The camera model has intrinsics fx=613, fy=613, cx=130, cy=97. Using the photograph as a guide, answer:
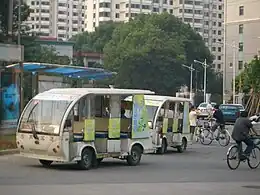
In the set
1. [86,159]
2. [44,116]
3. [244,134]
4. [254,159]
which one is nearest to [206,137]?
[254,159]

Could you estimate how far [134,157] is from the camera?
18.1 metres

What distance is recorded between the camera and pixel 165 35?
87.5m

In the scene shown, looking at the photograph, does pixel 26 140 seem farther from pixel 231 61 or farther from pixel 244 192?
pixel 231 61

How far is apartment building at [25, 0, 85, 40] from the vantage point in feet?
550

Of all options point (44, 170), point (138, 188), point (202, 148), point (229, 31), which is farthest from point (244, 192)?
point (229, 31)

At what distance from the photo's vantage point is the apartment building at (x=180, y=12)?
143m

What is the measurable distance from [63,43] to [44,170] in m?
76.9

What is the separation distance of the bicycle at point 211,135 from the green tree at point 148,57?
5344 centimetres

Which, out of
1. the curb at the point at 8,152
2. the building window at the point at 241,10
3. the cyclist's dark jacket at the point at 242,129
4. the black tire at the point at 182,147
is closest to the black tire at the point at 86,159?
the curb at the point at 8,152

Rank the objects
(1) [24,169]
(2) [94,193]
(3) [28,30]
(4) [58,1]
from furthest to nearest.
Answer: (4) [58,1] < (3) [28,30] < (1) [24,169] < (2) [94,193]

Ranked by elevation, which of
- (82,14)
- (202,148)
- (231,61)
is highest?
(82,14)

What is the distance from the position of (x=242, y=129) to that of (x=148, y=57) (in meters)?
65.4

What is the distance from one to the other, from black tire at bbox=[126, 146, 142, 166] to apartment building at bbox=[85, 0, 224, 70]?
121720mm

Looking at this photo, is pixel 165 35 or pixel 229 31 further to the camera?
pixel 229 31
